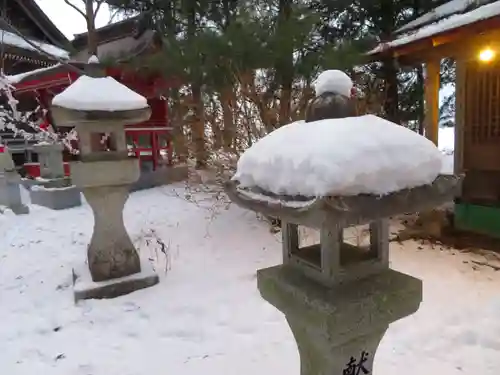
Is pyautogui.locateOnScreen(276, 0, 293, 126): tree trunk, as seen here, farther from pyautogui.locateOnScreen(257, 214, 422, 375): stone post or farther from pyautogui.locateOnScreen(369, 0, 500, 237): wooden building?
pyautogui.locateOnScreen(257, 214, 422, 375): stone post

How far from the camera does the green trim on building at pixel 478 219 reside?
5211mm

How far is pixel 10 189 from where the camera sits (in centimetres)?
724

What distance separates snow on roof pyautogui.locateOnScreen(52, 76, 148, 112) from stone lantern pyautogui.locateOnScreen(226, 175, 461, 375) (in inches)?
104

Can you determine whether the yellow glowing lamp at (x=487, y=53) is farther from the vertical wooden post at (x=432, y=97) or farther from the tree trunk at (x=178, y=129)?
the tree trunk at (x=178, y=129)

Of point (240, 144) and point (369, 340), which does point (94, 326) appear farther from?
point (240, 144)

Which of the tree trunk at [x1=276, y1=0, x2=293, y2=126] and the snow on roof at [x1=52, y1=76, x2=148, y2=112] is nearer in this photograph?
the snow on roof at [x1=52, y1=76, x2=148, y2=112]

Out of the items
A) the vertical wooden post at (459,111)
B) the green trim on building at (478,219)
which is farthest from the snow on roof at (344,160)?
the vertical wooden post at (459,111)

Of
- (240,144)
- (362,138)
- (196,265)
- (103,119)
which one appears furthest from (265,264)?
(362,138)

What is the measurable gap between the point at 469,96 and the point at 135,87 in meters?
8.14

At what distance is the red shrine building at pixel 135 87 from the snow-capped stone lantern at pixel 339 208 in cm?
767

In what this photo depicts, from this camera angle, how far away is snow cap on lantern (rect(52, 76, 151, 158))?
3.89 m

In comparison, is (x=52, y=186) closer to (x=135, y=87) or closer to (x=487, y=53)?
(x=135, y=87)

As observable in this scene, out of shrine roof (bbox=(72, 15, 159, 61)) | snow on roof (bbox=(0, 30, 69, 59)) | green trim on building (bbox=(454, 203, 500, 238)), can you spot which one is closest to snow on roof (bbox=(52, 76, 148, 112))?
green trim on building (bbox=(454, 203, 500, 238))

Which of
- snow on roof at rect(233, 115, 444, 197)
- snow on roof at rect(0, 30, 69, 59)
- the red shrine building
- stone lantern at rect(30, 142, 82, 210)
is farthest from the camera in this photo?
snow on roof at rect(0, 30, 69, 59)
